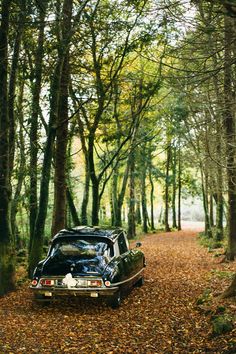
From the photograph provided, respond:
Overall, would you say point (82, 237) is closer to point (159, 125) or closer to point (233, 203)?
point (233, 203)

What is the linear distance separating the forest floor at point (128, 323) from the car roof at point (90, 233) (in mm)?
1469

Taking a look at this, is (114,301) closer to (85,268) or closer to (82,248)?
(85,268)

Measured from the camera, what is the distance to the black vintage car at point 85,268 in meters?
8.80

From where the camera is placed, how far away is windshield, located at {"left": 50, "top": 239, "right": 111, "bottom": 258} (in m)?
9.49

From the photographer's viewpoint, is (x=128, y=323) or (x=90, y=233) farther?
(x=90, y=233)

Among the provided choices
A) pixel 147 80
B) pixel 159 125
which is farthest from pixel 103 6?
pixel 159 125

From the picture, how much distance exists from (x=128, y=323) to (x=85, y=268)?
1.54 metres

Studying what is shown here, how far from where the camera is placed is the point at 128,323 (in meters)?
8.04

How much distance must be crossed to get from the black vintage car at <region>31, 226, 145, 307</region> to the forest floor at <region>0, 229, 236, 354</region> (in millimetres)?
450

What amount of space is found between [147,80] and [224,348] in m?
17.0

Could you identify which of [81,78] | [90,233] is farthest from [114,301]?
[81,78]

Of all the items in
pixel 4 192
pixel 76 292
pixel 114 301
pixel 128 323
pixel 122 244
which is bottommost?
pixel 128 323

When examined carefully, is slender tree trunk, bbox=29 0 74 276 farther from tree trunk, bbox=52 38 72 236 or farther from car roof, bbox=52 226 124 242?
car roof, bbox=52 226 124 242

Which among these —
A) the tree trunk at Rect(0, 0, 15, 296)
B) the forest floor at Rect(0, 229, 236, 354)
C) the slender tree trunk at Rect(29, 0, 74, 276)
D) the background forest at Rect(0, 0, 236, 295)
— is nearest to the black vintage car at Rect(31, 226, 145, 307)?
the forest floor at Rect(0, 229, 236, 354)
